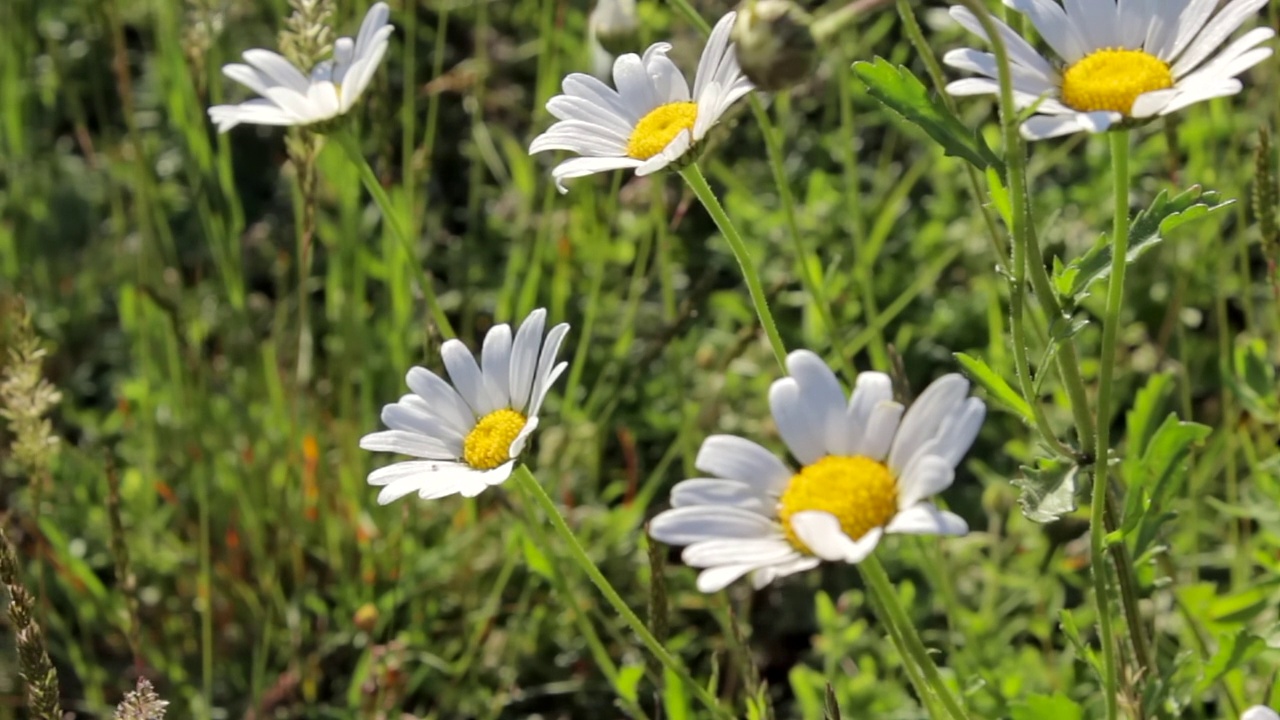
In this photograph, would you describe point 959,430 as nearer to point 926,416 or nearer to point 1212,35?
point 926,416

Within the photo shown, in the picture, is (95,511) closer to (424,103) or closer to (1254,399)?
(424,103)

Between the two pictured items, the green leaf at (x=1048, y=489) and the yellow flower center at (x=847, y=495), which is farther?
the green leaf at (x=1048, y=489)

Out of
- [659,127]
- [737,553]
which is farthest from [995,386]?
[659,127]

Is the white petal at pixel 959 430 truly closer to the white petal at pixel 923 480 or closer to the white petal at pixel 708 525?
the white petal at pixel 923 480

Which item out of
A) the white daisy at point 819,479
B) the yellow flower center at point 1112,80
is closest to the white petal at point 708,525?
the white daisy at point 819,479

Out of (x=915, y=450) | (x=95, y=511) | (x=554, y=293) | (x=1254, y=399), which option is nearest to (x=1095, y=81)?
(x=915, y=450)

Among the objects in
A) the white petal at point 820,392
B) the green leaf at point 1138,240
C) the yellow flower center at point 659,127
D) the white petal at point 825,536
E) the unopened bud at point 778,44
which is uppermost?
the unopened bud at point 778,44

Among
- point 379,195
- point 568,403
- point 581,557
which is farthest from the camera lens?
point 568,403
